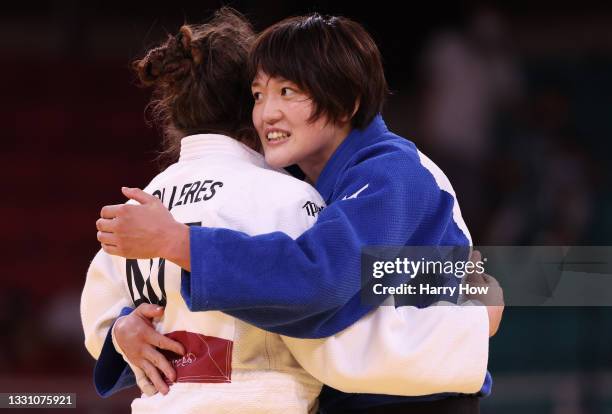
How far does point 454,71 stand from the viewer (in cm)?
496

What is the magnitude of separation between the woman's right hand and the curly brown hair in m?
0.34

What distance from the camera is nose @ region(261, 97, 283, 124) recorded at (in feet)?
4.90

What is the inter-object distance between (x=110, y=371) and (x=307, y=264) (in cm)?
57

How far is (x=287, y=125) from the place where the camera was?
1.51 meters

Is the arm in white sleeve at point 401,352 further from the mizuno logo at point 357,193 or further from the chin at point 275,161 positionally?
the chin at point 275,161

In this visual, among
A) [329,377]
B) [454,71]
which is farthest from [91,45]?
[329,377]

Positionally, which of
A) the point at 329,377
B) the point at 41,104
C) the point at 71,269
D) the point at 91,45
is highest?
the point at 91,45

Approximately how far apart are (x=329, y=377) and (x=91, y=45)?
5.01 m

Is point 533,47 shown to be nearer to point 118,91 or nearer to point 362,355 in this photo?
point 118,91

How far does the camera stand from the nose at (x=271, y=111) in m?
1.49

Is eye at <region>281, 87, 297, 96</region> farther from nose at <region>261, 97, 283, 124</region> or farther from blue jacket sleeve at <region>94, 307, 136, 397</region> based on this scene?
blue jacket sleeve at <region>94, 307, 136, 397</region>

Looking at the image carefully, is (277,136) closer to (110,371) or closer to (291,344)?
(291,344)

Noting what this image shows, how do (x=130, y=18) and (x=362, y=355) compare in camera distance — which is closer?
(x=362, y=355)

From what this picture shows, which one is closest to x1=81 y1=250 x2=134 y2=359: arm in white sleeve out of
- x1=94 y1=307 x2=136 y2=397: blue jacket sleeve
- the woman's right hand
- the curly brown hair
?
x1=94 y1=307 x2=136 y2=397: blue jacket sleeve
